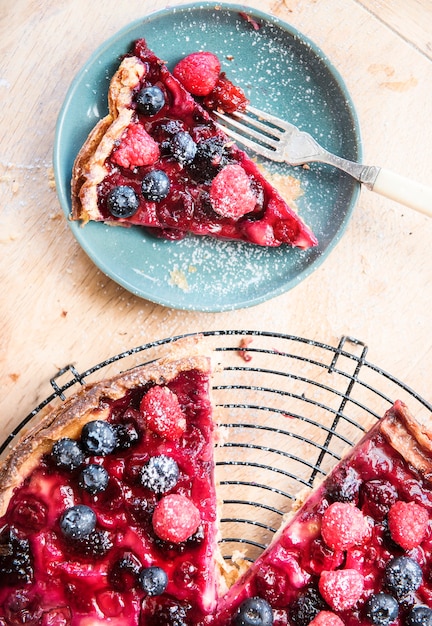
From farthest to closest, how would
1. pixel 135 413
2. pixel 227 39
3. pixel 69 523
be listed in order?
pixel 227 39, pixel 135 413, pixel 69 523

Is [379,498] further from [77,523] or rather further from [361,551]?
[77,523]

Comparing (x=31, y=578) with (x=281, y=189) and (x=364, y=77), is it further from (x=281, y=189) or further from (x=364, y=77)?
(x=364, y=77)

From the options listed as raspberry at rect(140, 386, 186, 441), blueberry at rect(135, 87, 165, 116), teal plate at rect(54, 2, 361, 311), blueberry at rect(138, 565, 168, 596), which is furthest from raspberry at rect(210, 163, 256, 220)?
blueberry at rect(138, 565, 168, 596)

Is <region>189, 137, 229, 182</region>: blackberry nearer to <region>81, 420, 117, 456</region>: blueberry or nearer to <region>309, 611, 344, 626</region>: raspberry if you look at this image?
<region>81, 420, 117, 456</region>: blueberry

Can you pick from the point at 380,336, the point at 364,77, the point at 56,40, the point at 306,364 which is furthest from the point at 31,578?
the point at 364,77

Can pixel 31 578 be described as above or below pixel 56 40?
below

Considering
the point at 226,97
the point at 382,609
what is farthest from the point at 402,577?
the point at 226,97
